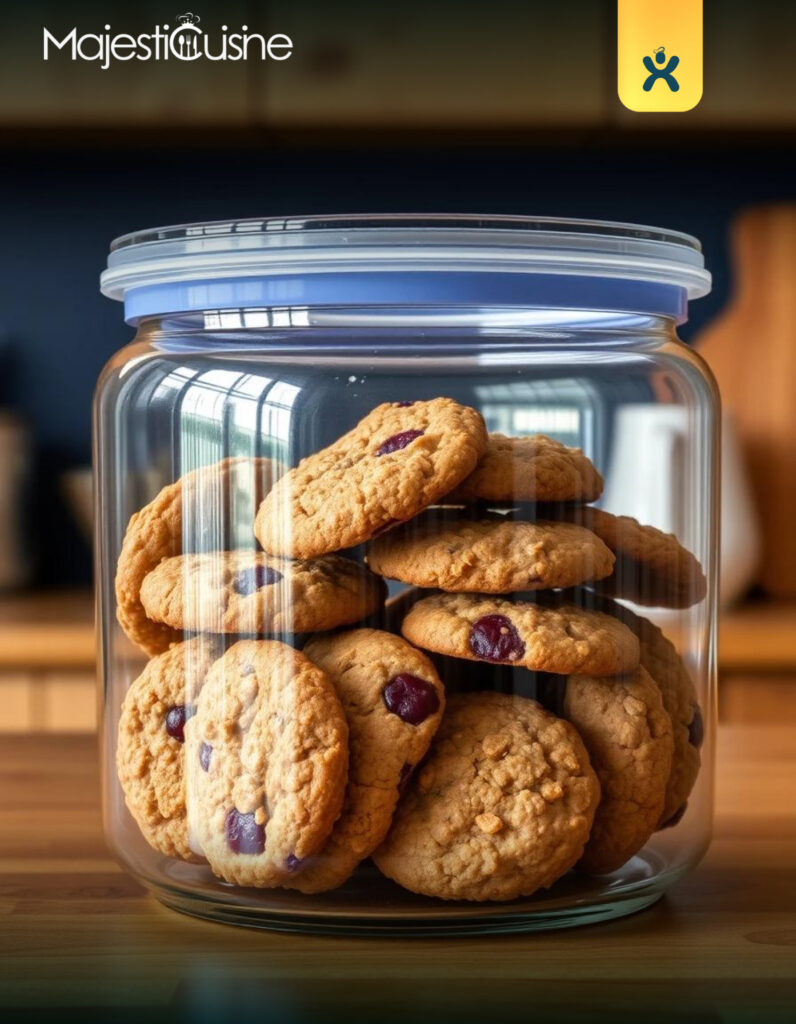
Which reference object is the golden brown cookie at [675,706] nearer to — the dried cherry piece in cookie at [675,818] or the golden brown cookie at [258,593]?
the dried cherry piece in cookie at [675,818]

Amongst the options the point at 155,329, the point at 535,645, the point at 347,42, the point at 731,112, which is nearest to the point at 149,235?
the point at 155,329

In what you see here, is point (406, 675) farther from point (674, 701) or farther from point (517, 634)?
point (674, 701)

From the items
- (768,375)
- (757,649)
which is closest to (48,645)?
(757,649)

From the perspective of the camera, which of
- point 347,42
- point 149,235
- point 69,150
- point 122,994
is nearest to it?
point 122,994

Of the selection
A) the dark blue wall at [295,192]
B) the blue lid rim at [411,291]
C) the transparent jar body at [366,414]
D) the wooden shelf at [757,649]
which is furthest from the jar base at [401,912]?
the dark blue wall at [295,192]

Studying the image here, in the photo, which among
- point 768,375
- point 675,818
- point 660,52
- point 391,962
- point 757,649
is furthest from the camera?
point 768,375

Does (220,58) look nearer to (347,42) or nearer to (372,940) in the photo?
(347,42)
